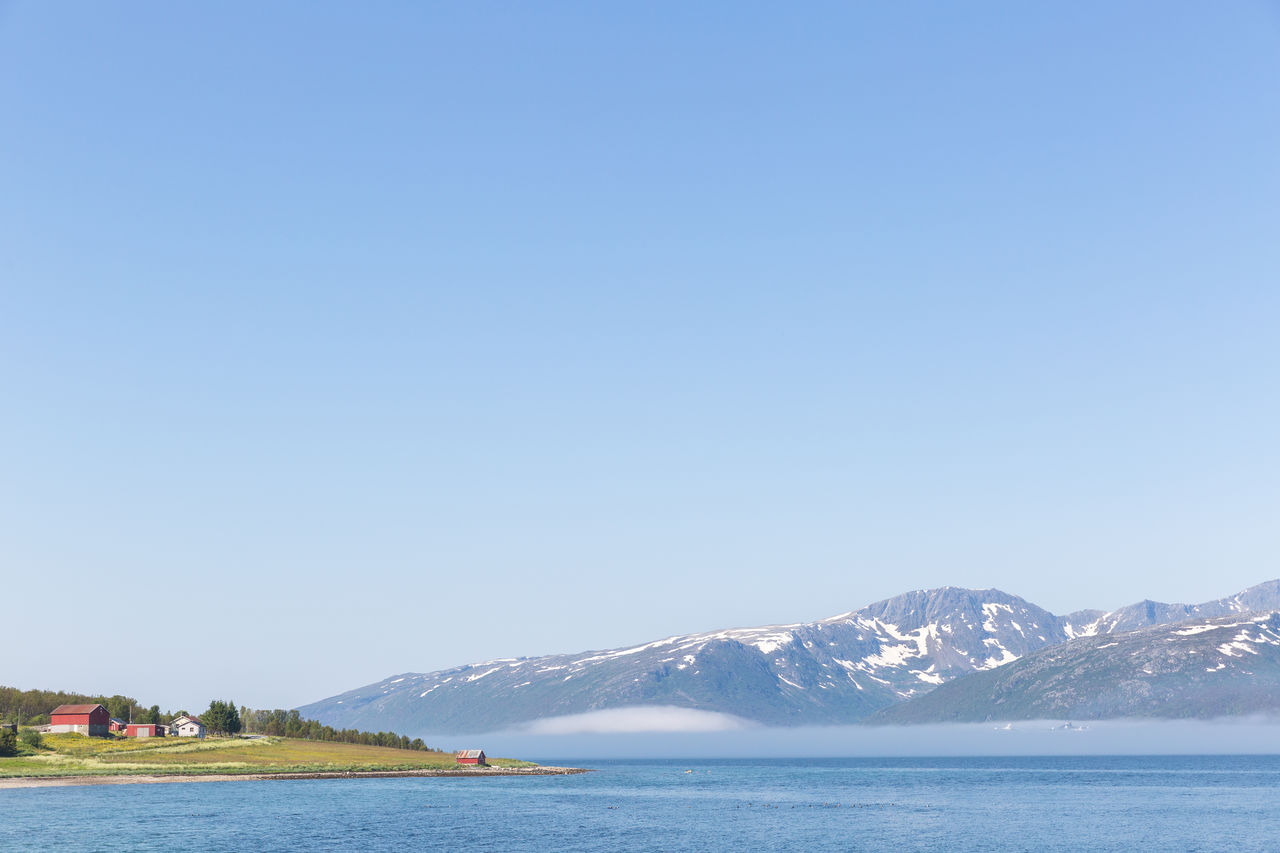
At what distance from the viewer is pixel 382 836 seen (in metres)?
126

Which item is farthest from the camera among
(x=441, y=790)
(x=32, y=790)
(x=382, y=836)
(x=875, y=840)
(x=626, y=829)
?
(x=441, y=790)

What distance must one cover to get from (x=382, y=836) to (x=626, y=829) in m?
33.8

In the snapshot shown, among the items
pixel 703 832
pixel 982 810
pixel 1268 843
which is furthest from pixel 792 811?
pixel 1268 843

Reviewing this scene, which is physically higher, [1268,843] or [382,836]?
[382,836]

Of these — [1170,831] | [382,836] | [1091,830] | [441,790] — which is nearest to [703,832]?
[382,836]

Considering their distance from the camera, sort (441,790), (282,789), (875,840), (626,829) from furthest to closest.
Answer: (441,790)
(282,789)
(626,829)
(875,840)

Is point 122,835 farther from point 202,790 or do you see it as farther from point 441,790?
point 441,790

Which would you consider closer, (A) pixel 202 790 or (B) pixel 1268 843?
(B) pixel 1268 843

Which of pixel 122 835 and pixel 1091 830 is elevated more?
pixel 122 835

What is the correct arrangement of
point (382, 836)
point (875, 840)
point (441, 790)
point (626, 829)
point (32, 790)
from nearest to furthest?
point (382, 836)
point (875, 840)
point (626, 829)
point (32, 790)
point (441, 790)

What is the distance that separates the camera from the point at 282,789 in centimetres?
18462

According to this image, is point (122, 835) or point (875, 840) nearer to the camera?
point (122, 835)

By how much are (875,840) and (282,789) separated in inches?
4033

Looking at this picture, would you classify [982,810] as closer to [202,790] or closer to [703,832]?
[703,832]
